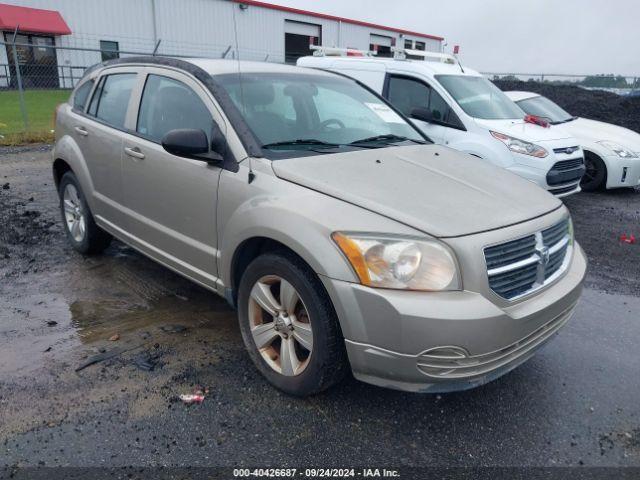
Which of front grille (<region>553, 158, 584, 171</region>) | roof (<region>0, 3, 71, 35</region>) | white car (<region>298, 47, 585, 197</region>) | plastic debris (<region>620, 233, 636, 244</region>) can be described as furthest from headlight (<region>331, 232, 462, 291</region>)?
roof (<region>0, 3, 71, 35</region>)

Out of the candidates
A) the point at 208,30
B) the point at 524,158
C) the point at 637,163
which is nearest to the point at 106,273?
the point at 524,158

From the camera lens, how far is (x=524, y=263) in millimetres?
2643

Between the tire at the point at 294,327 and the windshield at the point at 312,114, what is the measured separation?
763 mm

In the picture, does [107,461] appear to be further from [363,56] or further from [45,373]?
[363,56]

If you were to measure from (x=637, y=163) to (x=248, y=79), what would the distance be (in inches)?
291

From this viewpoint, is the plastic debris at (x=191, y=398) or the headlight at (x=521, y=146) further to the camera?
the headlight at (x=521, y=146)

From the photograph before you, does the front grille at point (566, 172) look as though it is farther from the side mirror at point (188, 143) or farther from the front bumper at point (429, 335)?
the side mirror at point (188, 143)

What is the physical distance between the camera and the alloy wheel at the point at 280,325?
9.11 feet

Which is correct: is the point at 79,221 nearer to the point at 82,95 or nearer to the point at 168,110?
the point at 82,95

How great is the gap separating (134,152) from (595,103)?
18974 millimetres

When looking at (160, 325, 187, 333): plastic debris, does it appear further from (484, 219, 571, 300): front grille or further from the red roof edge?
the red roof edge

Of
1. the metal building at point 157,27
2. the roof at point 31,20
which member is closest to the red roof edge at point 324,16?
the metal building at point 157,27

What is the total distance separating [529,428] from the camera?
2.75 meters

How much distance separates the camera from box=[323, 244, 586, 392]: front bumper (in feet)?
7.68
